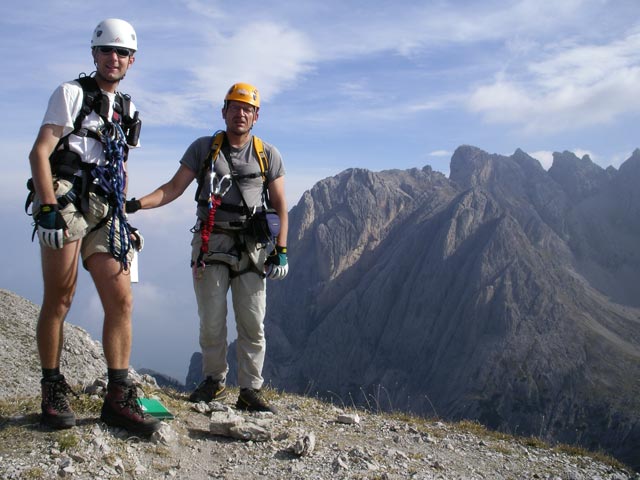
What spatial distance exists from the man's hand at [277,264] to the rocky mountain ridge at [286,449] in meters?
1.87

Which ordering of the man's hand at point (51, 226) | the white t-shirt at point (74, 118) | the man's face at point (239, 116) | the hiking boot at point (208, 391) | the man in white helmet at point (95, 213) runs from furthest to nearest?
the hiking boot at point (208, 391) → the man's face at point (239, 116) → the man in white helmet at point (95, 213) → the white t-shirt at point (74, 118) → the man's hand at point (51, 226)

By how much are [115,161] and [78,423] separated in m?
2.74

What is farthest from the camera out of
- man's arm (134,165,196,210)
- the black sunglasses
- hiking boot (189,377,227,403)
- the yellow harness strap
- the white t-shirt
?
hiking boot (189,377,227,403)

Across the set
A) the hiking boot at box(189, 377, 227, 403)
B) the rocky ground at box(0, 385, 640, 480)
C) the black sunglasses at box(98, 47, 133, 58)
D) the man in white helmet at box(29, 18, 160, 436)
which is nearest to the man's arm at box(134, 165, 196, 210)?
the man in white helmet at box(29, 18, 160, 436)

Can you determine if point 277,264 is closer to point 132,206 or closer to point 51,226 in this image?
point 132,206

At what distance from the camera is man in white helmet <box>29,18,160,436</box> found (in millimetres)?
5750

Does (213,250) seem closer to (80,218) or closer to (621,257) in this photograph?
(80,218)

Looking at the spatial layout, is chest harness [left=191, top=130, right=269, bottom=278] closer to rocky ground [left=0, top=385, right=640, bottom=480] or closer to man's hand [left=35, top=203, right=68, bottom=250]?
rocky ground [left=0, top=385, right=640, bottom=480]

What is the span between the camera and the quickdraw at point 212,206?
7.70m

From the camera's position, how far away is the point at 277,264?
7941 mm

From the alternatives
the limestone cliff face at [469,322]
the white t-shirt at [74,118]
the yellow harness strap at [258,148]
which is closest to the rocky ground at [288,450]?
the white t-shirt at [74,118]

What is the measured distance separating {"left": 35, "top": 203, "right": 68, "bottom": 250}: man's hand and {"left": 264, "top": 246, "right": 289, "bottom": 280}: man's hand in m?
3.06

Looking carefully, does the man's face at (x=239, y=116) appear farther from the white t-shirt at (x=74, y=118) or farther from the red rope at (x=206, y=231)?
the white t-shirt at (x=74, y=118)

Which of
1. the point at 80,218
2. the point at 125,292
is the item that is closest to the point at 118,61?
the point at 80,218
